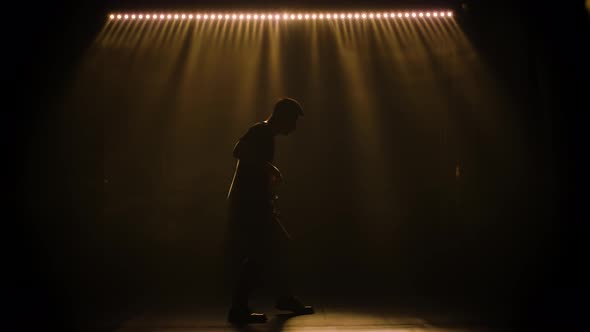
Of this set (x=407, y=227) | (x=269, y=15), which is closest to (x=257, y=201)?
(x=269, y=15)

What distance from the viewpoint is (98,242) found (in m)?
4.92

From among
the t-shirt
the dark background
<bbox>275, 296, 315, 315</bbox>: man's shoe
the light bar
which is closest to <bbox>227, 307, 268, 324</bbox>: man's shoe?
<bbox>275, 296, 315, 315</bbox>: man's shoe

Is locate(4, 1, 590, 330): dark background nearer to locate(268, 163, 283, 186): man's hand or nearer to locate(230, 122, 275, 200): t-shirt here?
locate(230, 122, 275, 200): t-shirt

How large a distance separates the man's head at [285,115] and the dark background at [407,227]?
1.58 metres

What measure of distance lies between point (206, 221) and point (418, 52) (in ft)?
10.7

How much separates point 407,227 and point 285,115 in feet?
8.65

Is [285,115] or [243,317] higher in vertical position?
[285,115]

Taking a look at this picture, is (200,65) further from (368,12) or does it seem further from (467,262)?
(467,262)

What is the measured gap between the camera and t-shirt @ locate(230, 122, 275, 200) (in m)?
3.01

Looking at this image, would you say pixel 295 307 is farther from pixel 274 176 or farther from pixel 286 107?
pixel 286 107

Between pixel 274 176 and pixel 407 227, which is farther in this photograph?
pixel 407 227

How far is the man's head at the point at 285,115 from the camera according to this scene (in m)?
3.09

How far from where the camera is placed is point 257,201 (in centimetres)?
302

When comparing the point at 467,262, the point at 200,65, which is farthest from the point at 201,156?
the point at 467,262
